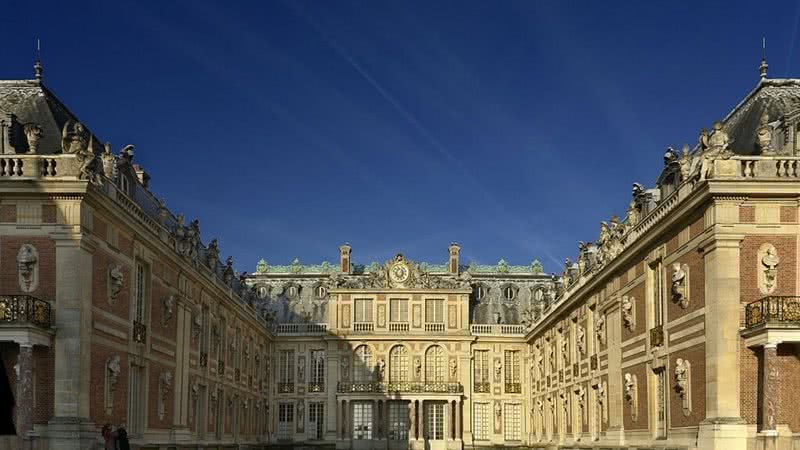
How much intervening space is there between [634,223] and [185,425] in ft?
58.3

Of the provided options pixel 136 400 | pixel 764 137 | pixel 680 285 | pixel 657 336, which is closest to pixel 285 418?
pixel 136 400

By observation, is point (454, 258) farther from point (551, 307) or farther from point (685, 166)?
point (685, 166)

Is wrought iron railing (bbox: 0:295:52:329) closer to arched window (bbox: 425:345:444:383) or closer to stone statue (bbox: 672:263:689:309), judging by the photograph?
stone statue (bbox: 672:263:689:309)

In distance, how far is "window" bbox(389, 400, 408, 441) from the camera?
68.4 m

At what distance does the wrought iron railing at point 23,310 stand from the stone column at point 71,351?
1.65ft

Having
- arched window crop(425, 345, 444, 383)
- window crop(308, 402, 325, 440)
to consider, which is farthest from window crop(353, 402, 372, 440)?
arched window crop(425, 345, 444, 383)

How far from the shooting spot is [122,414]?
2959 cm

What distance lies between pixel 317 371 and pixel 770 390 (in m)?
48.9

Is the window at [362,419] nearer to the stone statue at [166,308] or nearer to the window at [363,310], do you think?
the window at [363,310]

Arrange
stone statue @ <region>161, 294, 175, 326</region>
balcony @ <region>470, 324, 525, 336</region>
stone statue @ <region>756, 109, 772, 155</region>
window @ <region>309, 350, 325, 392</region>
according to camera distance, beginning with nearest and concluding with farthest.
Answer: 1. stone statue @ <region>756, 109, 772, 155</region>
2. stone statue @ <region>161, 294, 175, 326</region>
3. balcony @ <region>470, 324, 525, 336</region>
4. window @ <region>309, 350, 325, 392</region>

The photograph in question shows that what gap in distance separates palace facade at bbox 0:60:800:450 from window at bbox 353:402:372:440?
12.6 metres

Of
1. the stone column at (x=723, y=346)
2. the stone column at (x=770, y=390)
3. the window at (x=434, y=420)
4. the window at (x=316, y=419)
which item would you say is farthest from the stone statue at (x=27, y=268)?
the window at (x=434, y=420)

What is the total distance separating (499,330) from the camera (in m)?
68.8

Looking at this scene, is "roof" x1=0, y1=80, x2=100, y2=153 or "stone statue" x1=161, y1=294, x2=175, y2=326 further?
"stone statue" x1=161, y1=294, x2=175, y2=326
